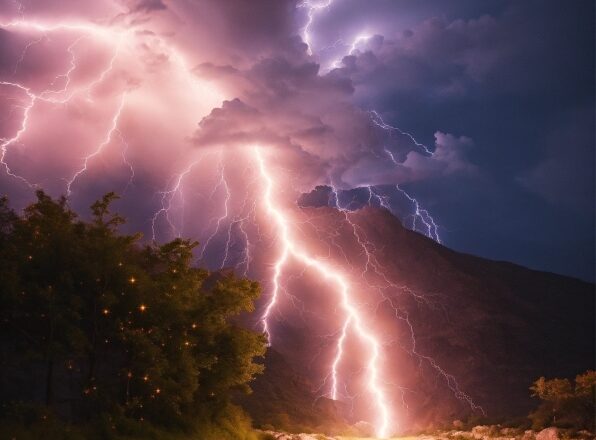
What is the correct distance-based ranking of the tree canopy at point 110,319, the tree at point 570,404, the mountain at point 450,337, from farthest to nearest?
the mountain at point 450,337 < the tree at point 570,404 < the tree canopy at point 110,319

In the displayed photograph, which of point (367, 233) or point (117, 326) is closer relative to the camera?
point (117, 326)

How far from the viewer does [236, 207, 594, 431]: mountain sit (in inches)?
1053

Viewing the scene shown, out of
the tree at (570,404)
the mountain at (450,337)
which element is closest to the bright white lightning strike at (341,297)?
the mountain at (450,337)

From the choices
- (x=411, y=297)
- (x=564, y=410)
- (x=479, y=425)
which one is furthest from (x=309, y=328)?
(x=564, y=410)

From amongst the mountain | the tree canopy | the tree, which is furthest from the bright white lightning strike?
the tree canopy

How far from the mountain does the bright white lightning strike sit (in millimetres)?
1180

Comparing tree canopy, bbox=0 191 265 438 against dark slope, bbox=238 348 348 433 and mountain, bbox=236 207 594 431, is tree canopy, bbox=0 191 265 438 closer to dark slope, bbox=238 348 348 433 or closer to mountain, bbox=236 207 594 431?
dark slope, bbox=238 348 348 433

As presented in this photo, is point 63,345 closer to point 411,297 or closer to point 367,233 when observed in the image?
point 411,297

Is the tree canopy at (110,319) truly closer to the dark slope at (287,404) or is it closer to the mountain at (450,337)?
the dark slope at (287,404)

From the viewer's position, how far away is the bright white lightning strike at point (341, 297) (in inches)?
1140

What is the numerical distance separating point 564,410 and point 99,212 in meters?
16.5

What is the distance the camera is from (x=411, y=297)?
38594 millimetres

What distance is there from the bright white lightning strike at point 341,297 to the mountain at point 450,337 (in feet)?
3.87

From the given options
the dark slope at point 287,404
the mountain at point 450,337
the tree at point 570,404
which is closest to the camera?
the tree at point 570,404
